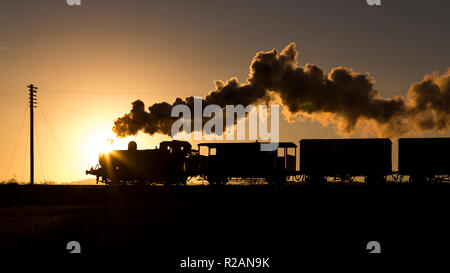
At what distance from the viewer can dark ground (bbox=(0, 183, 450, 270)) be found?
11.3m

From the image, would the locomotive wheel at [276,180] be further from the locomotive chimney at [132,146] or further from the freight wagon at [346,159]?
the locomotive chimney at [132,146]

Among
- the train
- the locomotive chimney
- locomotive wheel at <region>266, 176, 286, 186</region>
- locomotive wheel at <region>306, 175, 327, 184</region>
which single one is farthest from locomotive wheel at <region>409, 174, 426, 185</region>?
the locomotive chimney

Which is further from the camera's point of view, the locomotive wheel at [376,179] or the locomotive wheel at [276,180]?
the locomotive wheel at [276,180]

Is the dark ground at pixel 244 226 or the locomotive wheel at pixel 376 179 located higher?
the locomotive wheel at pixel 376 179

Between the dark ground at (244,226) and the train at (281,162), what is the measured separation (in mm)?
Result: 7503

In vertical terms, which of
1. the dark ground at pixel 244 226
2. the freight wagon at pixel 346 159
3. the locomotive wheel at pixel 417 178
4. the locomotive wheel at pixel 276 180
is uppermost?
the freight wagon at pixel 346 159

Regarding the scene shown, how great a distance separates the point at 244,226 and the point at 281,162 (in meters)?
17.9

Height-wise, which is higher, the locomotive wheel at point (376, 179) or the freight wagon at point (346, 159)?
the freight wagon at point (346, 159)

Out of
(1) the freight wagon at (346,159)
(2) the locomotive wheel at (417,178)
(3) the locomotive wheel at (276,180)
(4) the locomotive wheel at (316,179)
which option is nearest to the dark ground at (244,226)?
(1) the freight wagon at (346,159)

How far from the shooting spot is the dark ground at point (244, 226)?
11.3 meters

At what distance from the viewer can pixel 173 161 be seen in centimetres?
3231

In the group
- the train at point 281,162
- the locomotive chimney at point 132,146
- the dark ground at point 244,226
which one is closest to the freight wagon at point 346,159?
the train at point 281,162

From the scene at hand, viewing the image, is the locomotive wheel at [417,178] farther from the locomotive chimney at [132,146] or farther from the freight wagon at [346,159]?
the locomotive chimney at [132,146]
